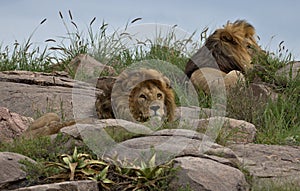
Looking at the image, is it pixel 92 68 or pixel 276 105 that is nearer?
pixel 276 105

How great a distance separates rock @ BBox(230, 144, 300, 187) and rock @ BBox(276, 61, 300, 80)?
3328 millimetres

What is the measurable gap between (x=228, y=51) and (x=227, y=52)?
0.03 metres

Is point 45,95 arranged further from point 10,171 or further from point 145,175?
point 145,175

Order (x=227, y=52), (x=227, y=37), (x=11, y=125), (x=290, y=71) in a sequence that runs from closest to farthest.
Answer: (x=11, y=125)
(x=290, y=71)
(x=227, y=52)
(x=227, y=37)

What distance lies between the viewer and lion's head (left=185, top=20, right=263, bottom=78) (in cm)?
1181

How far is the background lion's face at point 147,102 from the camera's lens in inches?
293

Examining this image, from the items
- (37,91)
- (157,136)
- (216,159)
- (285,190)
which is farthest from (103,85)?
(285,190)

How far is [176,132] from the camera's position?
655 centimetres

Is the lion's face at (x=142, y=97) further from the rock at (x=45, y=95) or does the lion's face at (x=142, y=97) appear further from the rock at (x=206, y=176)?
the rock at (x=206, y=176)

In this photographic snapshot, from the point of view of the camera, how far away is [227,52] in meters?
11.9

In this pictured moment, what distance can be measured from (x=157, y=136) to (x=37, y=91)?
4.33 meters

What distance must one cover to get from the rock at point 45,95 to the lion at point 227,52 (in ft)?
7.10

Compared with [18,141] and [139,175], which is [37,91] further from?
[139,175]

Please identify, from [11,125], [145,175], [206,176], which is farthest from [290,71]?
[145,175]
